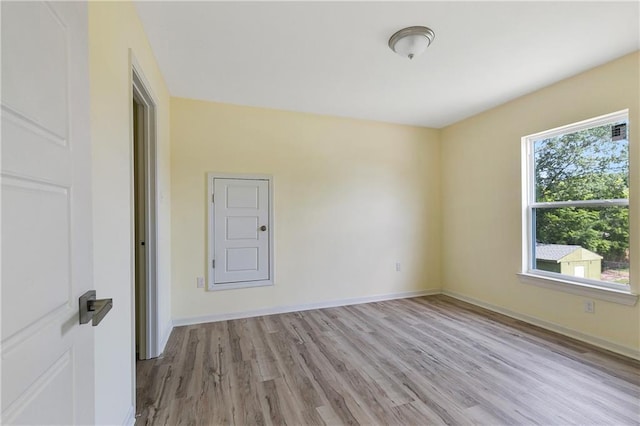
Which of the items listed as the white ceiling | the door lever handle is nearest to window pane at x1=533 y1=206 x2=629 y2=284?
the white ceiling

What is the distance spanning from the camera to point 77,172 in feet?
2.67

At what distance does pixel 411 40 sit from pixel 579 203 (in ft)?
7.53

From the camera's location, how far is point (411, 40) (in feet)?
6.68

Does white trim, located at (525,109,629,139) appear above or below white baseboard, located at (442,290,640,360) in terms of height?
above

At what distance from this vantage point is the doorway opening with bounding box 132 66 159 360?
2.34 meters

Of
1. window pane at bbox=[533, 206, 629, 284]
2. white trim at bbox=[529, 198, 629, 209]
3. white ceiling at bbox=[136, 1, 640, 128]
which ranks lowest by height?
window pane at bbox=[533, 206, 629, 284]

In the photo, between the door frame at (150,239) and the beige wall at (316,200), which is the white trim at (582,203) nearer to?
the beige wall at (316,200)

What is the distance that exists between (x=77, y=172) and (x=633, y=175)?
3.64 metres

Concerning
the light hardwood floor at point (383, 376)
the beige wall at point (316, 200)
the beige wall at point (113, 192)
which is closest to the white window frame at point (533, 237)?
the light hardwood floor at point (383, 376)

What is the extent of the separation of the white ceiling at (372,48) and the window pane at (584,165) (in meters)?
Answer: 0.63

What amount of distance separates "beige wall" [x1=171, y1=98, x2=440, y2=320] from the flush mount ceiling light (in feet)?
5.52

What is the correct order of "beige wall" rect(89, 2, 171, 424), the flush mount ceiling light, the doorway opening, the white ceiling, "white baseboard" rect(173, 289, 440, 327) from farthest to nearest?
"white baseboard" rect(173, 289, 440, 327)
the doorway opening
the flush mount ceiling light
the white ceiling
"beige wall" rect(89, 2, 171, 424)

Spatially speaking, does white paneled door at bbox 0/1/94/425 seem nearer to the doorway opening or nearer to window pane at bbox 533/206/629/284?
the doorway opening

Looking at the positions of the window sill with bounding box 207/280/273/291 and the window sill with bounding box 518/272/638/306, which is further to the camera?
the window sill with bounding box 207/280/273/291
